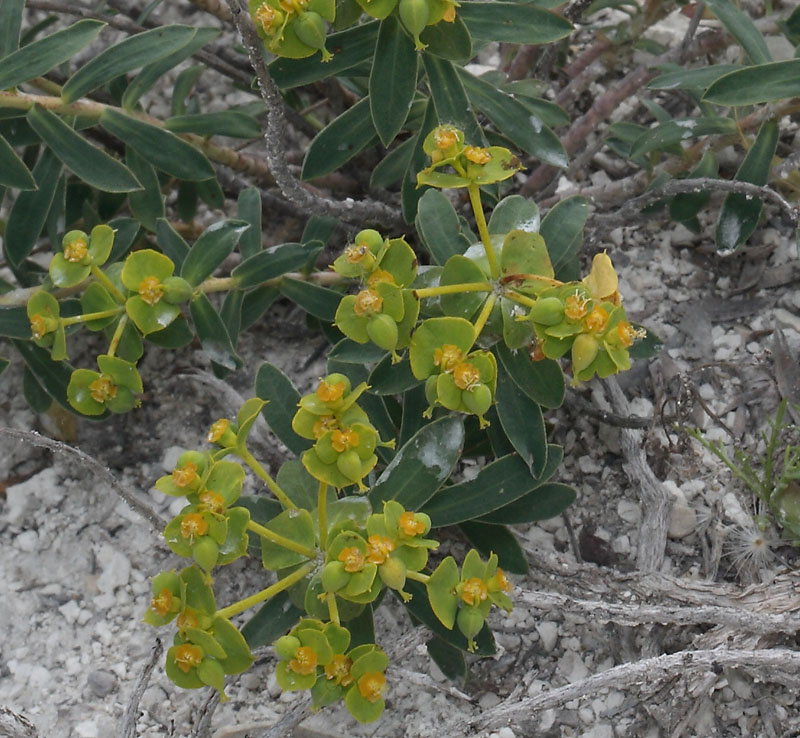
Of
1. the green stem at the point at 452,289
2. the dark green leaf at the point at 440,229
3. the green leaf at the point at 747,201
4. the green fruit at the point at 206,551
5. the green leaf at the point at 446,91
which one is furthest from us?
the green leaf at the point at 747,201

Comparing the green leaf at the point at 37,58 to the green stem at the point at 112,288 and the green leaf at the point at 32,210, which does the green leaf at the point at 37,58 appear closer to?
the green leaf at the point at 32,210

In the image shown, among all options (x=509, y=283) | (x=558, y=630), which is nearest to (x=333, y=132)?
(x=509, y=283)

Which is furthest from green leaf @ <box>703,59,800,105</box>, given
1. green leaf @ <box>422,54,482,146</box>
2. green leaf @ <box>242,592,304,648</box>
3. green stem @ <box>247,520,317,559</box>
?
green leaf @ <box>242,592,304,648</box>

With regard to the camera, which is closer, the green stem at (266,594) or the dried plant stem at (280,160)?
the green stem at (266,594)

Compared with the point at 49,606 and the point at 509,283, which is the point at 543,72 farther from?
the point at 49,606

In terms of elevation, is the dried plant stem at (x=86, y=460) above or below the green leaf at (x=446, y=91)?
below

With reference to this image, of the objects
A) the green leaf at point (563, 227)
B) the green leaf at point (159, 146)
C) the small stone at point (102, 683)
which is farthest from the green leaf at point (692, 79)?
the small stone at point (102, 683)

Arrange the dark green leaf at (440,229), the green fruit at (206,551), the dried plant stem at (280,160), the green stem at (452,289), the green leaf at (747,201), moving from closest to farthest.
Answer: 1. the green fruit at (206,551)
2. the green stem at (452,289)
3. the dried plant stem at (280,160)
4. the dark green leaf at (440,229)
5. the green leaf at (747,201)
